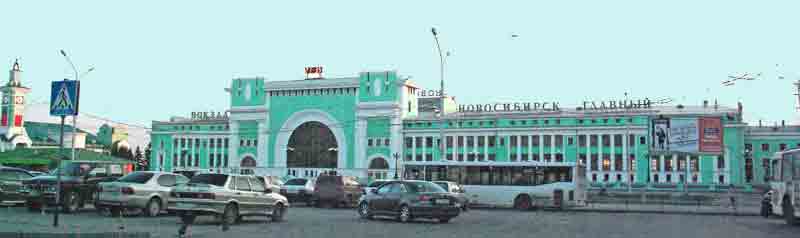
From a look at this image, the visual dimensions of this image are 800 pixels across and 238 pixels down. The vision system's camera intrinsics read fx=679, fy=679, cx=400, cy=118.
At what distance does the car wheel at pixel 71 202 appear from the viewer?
2278 centimetres

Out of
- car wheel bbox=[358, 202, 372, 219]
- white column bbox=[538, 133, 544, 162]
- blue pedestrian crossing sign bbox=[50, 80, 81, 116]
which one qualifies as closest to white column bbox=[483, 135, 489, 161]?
white column bbox=[538, 133, 544, 162]

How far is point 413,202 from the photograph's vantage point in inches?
846

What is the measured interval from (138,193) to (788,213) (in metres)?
21.2

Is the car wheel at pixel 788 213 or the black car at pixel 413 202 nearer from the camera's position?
the black car at pixel 413 202

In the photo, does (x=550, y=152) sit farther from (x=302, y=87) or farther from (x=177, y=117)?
(x=177, y=117)

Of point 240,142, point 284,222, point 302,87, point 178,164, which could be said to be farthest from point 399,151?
point 284,222

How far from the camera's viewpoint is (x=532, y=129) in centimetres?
7294

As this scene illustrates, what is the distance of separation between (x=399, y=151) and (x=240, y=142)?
870 inches

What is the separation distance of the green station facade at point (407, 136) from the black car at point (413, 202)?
40751mm

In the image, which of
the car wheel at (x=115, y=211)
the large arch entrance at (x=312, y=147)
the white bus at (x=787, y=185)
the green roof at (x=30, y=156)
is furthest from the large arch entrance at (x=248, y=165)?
the white bus at (x=787, y=185)

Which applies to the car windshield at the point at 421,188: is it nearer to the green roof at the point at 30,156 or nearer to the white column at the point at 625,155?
the green roof at the point at 30,156

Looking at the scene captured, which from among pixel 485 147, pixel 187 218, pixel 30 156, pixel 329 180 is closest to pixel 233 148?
pixel 30 156

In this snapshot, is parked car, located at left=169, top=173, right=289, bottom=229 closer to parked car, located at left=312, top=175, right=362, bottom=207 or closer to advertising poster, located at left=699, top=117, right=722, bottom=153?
parked car, located at left=312, top=175, right=362, bottom=207

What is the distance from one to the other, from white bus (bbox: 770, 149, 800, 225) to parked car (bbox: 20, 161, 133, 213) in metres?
22.8
